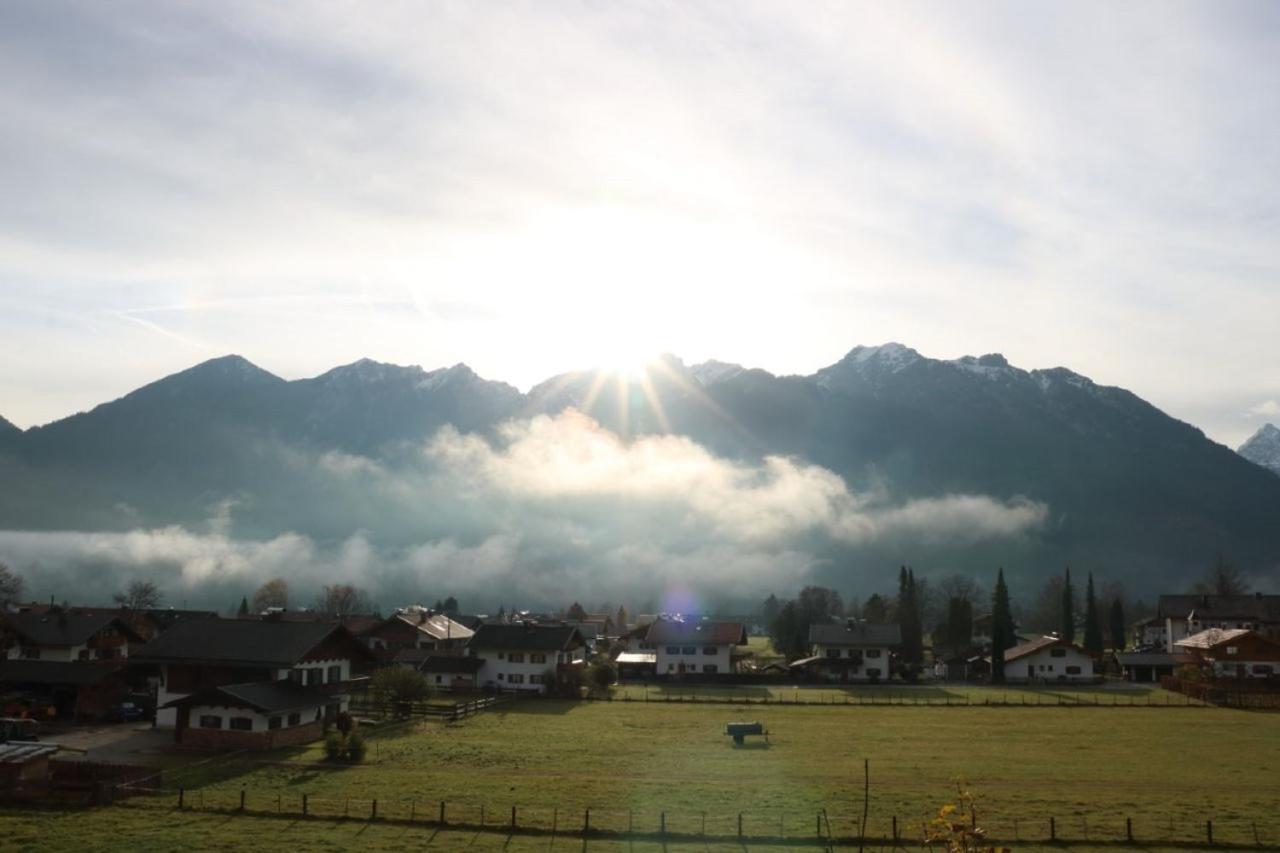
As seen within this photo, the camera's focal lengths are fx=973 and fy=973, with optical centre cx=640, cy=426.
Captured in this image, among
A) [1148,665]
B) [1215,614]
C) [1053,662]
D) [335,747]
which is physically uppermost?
Answer: [1215,614]

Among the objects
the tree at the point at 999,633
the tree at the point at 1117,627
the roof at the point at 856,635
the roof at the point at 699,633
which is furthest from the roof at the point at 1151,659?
the roof at the point at 699,633

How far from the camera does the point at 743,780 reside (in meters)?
41.1

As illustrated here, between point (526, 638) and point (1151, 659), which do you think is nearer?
point (526, 638)

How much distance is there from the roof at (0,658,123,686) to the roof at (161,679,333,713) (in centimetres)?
1074

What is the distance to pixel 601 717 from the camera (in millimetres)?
65062

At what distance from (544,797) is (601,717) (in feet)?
92.4

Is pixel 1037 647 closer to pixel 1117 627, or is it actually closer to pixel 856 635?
Result: pixel 856 635

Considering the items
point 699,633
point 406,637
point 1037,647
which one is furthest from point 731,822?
point 1037,647

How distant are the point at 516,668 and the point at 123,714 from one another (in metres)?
33.4

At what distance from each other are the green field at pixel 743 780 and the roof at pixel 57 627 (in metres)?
33.2

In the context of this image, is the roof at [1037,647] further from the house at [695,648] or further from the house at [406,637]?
the house at [406,637]

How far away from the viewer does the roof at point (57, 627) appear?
73.2 m

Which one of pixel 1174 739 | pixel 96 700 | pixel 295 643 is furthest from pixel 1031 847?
pixel 96 700

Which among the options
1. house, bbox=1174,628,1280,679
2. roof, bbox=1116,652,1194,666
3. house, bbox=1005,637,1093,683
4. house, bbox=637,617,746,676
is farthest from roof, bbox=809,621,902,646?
house, bbox=1174,628,1280,679
